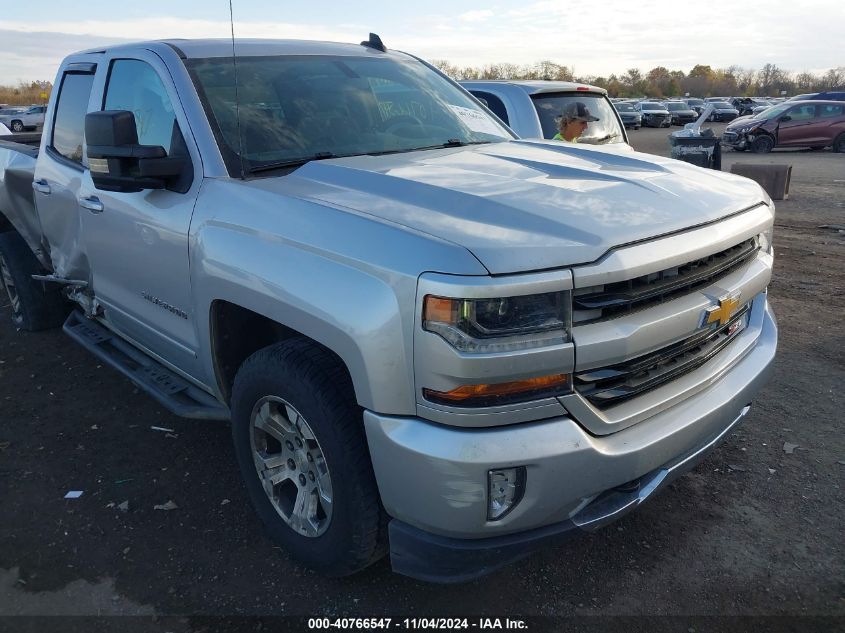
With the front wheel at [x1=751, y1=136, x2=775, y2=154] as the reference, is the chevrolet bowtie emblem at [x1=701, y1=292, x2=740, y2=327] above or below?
above

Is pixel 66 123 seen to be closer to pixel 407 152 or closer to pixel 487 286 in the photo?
pixel 407 152

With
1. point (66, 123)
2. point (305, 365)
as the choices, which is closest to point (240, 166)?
point (305, 365)

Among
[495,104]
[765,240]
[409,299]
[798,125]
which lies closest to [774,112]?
[798,125]

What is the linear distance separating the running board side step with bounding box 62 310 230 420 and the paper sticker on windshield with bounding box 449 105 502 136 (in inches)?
80.7

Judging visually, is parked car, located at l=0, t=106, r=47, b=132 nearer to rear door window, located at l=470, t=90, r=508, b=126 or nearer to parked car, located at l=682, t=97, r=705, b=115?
rear door window, located at l=470, t=90, r=508, b=126

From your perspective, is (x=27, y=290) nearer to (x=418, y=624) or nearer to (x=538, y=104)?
(x=418, y=624)

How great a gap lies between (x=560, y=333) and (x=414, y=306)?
441mm

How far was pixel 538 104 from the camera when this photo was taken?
669 cm

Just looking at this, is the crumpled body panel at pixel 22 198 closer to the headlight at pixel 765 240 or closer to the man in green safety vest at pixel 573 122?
the man in green safety vest at pixel 573 122

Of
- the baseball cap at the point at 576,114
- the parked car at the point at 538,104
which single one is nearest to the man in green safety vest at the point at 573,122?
the baseball cap at the point at 576,114

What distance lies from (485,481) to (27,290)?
4.87 metres

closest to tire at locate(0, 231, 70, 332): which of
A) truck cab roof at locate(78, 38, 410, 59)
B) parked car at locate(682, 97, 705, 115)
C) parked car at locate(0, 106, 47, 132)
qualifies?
truck cab roof at locate(78, 38, 410, 59)

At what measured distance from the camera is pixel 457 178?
2674mm

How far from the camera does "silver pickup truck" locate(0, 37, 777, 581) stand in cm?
201
